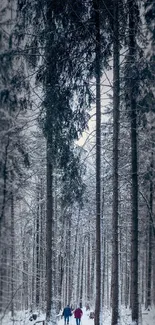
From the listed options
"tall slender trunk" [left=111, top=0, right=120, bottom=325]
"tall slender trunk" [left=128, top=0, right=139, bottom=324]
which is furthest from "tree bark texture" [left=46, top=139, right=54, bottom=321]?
"tall slender trunk" [left=128, top=0, right=139, bottom=324]

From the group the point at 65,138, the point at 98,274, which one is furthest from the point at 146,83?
the point at 98,274

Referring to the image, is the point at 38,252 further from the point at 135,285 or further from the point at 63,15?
the point at 63,15

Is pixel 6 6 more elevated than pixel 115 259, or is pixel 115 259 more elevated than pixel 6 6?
pixel 6 6

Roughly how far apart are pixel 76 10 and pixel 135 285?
1011cm

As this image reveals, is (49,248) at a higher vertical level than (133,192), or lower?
lower

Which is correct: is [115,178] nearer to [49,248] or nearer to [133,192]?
[133,192]

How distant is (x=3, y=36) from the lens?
35.6 ft

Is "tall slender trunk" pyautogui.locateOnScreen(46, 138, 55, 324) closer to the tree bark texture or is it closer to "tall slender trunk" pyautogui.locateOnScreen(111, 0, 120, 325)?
the tree bark texture

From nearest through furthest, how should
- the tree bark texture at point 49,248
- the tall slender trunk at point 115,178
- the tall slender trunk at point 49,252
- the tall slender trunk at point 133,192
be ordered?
1. the tall slender trunk at point 115,178
2. the tall slender trunk at point 133,192
3. the tall slender trunk at point 49,252
4. the tree bark texture at point 49,248

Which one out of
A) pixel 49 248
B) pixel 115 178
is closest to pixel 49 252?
pixel 49 248

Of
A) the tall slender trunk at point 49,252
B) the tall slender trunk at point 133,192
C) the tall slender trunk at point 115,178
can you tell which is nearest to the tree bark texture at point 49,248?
the tall slender trunk at point 49,252

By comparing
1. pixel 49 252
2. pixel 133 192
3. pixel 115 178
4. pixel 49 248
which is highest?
pixel 115 178

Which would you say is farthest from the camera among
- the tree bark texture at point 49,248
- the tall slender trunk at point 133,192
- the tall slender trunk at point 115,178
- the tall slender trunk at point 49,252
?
the tree bark texture at point 49,248

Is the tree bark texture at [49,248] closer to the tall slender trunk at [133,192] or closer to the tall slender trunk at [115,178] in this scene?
the tall slender trunk at [115,178]
